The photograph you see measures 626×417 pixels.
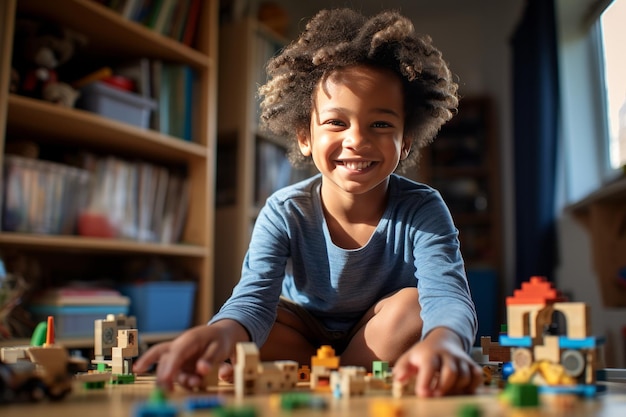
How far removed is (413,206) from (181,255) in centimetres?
122

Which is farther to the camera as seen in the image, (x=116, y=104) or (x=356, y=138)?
(x=116, y=104)

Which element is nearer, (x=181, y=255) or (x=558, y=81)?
(x=181, y=255)

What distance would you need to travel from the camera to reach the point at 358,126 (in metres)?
0.96

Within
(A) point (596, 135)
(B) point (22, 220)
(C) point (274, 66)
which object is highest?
(A) point (596, 135)

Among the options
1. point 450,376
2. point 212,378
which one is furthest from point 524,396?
point 212,378

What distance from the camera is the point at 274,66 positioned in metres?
1.14

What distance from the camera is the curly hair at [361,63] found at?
101 centimetres

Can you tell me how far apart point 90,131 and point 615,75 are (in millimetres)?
1882

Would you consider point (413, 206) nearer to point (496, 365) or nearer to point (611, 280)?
point (496, 365)

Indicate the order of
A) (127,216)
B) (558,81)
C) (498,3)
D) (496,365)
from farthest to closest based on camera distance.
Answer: (498,3), (558,81), (127,216), (496,365)

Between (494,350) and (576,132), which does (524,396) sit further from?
(576,132)

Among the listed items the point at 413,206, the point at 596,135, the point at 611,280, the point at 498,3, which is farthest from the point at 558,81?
the point at 413,206

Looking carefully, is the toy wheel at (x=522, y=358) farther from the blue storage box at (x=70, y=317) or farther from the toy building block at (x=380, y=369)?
the blue storage box at (x=70, y=317)

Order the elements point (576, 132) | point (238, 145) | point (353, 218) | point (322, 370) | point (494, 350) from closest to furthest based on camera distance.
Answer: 1. point (322, 370)
2. point (494, 350)
3. point (353, 218)
4. point (238, 145)
5. point (576, 132)
